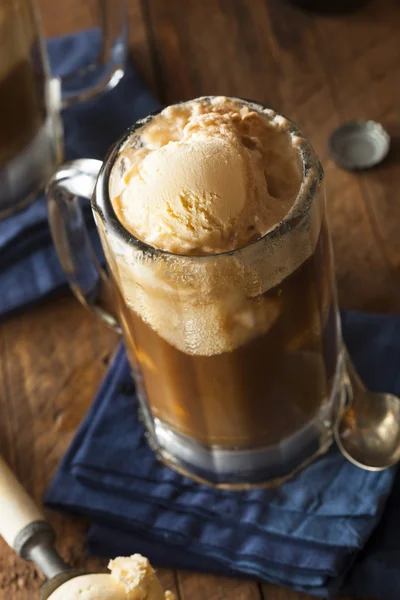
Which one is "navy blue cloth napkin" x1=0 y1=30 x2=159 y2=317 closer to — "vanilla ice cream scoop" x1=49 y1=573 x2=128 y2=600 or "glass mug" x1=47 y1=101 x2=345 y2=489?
"glass mug" x1=47 y1=101 x2=345 y2=489

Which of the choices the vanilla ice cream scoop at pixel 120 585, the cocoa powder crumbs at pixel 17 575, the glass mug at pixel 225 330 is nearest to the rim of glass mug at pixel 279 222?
the glass mug at pixel 225 330

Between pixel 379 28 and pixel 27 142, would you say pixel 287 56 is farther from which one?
pixel 27 142

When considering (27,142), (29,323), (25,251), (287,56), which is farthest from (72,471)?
(287,56)

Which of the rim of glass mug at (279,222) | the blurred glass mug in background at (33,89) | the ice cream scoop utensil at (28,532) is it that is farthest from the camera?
the blurred glass mug in background at (33,89)

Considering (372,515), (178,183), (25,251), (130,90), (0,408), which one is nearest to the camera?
(178,183)

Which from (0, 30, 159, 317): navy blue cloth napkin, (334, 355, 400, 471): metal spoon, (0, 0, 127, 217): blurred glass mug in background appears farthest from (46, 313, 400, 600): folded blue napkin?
(0, 0, 127, 217): blurred glass mug in background

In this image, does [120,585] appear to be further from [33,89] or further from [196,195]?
[33,89]

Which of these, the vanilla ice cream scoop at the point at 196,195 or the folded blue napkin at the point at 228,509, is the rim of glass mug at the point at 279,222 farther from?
the folded blue napkin at the point at 228,509

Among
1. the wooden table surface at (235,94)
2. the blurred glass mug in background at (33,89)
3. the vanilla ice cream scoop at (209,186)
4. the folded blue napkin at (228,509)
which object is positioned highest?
the vanilla ice cream scoop at (209,186)

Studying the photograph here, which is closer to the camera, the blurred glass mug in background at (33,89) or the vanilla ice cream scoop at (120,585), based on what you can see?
the vanilla ice cream scoop at (120,585)
